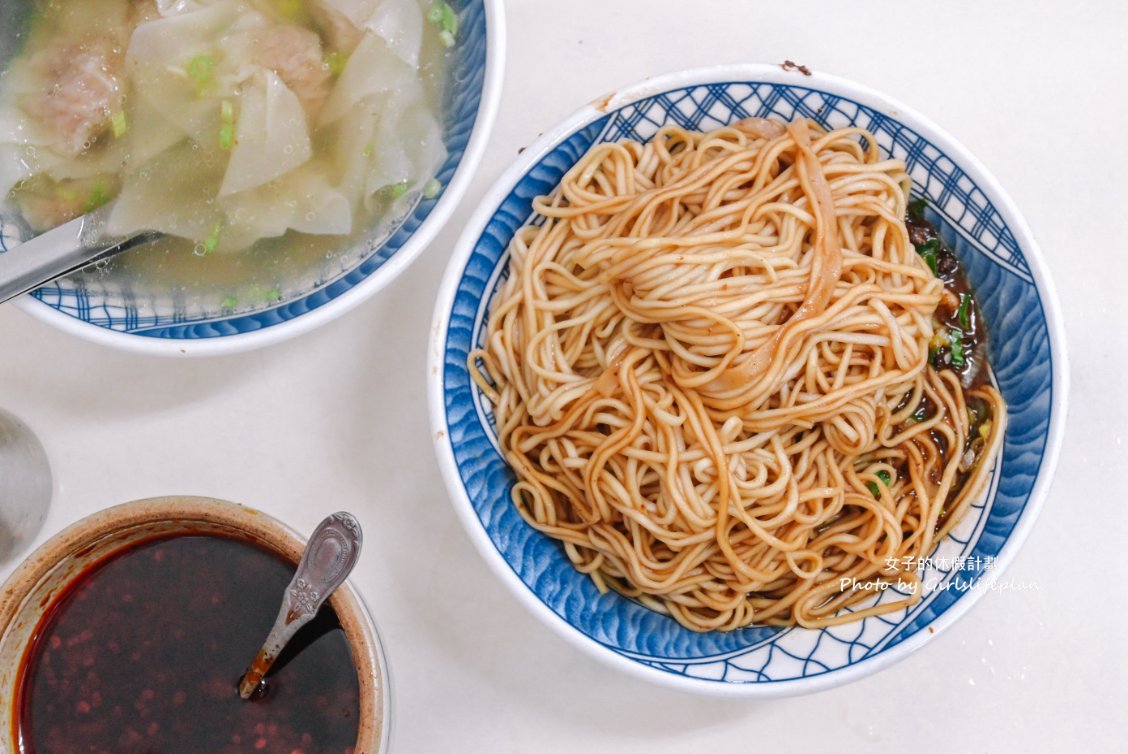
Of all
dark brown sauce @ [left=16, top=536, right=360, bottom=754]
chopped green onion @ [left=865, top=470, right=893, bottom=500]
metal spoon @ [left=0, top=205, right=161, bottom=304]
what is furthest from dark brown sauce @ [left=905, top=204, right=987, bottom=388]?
metal spoon @ [left=0, top=205, right=161, bottom=304]

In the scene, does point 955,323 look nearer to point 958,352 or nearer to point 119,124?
point 958,352

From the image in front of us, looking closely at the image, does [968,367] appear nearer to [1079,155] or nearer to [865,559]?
[865,559]

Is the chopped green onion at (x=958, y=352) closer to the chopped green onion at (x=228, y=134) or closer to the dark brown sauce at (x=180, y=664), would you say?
the dark brown sauce at (x=180, y=664)

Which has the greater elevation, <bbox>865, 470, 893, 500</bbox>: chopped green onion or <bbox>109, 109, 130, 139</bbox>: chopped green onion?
<bbox>109, 109, 130, 139</bbox>: chopped green onion

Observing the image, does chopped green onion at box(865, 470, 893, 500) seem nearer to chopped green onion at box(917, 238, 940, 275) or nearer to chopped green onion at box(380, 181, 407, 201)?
chopped green onion at box(917, 238, 940, 275)

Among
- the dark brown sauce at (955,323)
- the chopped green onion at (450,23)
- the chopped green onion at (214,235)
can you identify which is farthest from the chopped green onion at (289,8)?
the dark brown sauce at (955,323)

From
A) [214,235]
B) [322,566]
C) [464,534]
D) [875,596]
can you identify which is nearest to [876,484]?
[875,596]

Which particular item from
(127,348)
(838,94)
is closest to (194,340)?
(127,348)
